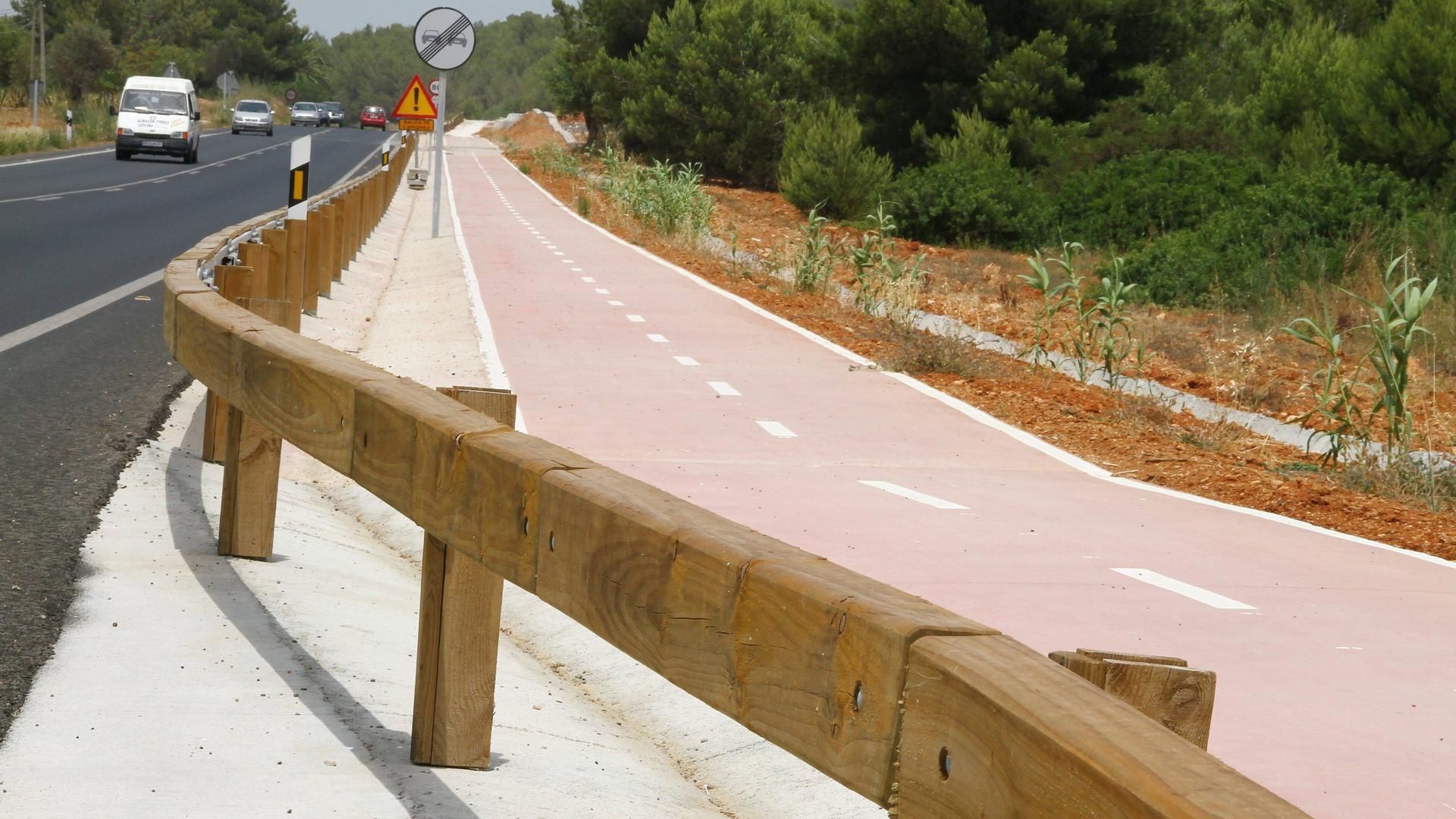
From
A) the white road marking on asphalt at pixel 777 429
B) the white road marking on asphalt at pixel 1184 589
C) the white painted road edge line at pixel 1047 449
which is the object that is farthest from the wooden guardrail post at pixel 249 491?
the white painted road edge line at pixel 1047 449

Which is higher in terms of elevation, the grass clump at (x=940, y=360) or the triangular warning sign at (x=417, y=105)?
the triangular warning sign at (x=417, y=105)

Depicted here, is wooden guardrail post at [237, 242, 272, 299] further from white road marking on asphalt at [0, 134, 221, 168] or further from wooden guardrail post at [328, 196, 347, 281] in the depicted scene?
white road marking on asphalt at [0, 134, 221, 168]

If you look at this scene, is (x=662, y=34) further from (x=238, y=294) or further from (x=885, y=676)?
(x=885, y=676)

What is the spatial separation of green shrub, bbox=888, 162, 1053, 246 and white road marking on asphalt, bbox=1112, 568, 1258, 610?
22.3 meters

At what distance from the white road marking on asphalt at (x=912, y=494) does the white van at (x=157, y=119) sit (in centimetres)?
3919

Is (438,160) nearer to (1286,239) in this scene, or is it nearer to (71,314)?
(1286,239)

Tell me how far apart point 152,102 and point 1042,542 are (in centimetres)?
4203

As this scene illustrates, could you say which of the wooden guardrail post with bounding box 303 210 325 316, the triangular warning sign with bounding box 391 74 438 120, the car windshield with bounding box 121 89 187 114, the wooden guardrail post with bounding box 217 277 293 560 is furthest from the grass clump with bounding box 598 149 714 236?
the wooden guardrail post with bounding box 217 277 293 560

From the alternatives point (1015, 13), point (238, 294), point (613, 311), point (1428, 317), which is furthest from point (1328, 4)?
point (238, 294)

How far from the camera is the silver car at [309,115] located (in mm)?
99125

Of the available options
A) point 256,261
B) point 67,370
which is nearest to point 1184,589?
point 256,261

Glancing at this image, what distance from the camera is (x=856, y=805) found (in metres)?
4.34

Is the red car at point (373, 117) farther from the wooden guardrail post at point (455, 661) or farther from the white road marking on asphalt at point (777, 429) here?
the wooden guardrail post at point (455, 661)

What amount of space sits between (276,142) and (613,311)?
175 feet
